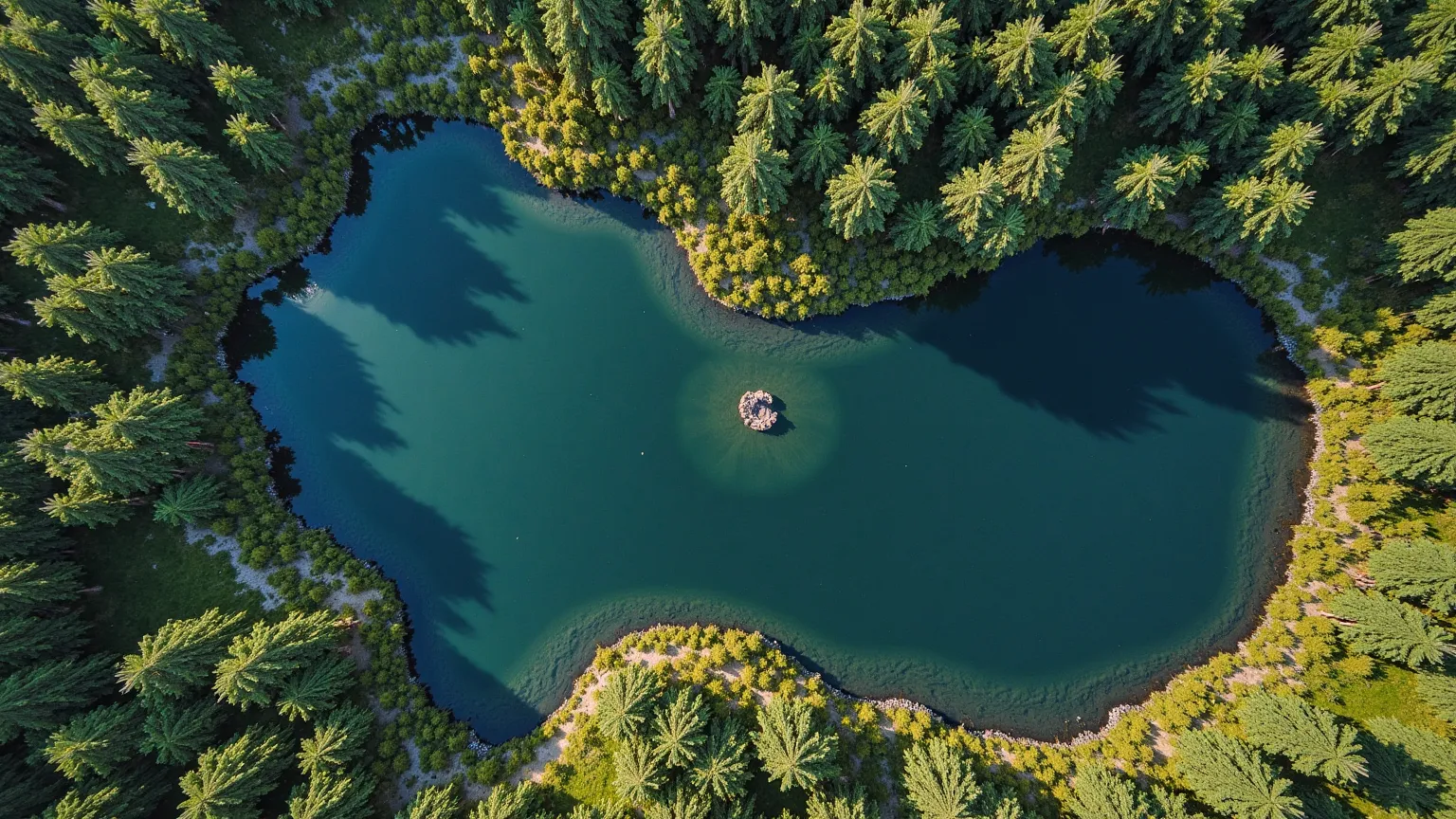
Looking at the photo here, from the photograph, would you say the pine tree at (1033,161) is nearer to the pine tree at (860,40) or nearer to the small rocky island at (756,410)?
the pine tree at (860,40)

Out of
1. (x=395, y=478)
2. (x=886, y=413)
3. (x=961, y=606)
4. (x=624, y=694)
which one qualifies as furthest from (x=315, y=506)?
(x=961, y=606)

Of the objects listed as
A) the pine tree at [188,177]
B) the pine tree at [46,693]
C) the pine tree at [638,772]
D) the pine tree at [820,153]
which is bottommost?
the pine tree at [46,693]

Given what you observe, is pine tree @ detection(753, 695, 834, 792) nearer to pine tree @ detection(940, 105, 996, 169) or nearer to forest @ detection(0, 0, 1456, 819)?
forest @ detection(0, 0, 1456, 819)

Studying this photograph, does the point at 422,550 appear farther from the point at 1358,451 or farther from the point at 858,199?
the point at 1358,451

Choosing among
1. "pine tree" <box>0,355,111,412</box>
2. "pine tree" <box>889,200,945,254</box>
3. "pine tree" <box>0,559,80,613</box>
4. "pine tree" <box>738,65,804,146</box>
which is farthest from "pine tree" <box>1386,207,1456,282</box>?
"pine tree" <box>0,559,80,613</box>

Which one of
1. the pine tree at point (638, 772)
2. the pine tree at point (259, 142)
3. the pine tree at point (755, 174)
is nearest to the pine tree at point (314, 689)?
the pine tree at point (638, 772)

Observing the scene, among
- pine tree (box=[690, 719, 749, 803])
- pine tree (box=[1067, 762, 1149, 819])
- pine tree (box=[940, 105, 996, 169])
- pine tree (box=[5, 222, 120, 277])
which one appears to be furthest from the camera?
pine tree (box=[940, 105, 996, 169])
